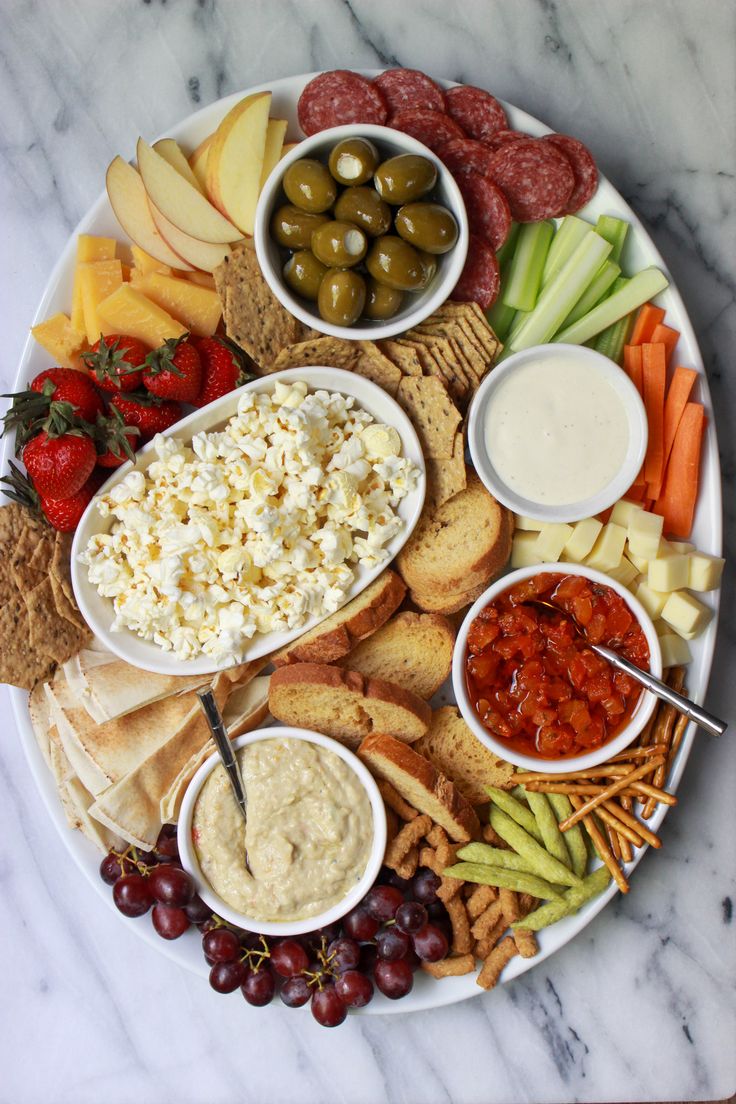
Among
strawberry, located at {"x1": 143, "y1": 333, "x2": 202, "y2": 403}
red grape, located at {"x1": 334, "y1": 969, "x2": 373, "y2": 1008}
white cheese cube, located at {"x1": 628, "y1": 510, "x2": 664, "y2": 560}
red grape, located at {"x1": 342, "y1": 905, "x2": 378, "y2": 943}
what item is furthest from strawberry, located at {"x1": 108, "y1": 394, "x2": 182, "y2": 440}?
red grape, located at {"x1": 334, "y1": 969, "x2": 373, "y2": 1008}

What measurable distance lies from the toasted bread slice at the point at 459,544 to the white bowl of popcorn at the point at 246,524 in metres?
0.12

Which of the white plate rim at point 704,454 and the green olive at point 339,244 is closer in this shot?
the green olive at point 339,244

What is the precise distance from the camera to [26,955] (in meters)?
2.53

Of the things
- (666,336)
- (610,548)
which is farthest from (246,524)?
(666,336)

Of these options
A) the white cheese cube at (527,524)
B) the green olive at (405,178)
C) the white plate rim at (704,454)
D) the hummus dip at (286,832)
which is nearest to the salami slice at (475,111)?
the white plate rim at (704,454)

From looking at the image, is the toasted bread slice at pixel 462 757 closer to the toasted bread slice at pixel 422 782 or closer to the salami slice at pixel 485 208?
the toasted bread slice at pixel 422 782

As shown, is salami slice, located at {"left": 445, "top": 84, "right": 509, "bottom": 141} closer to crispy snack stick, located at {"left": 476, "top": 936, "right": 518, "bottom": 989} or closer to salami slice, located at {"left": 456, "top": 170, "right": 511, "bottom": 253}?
salami slice, located at {"left": 456, "top": 170, "right": 511, "bottom": 253}

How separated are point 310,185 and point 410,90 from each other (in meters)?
0.40

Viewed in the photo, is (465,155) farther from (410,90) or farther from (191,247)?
(191,247)

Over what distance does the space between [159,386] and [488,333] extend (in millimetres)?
816

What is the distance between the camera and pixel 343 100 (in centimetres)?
210

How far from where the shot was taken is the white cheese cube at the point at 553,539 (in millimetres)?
2148

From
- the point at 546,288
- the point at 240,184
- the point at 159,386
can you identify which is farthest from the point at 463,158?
the point at 159,386

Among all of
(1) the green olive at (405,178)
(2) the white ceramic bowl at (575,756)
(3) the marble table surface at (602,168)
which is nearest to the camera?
(1) the green olive at (405,178)
